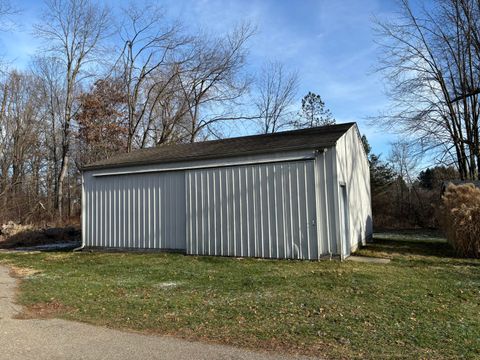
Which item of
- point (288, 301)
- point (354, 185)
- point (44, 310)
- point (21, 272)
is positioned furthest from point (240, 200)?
point (44, 310)

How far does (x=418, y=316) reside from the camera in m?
5.96

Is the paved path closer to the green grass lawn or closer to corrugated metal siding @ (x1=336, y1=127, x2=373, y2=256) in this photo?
the green grass lawn

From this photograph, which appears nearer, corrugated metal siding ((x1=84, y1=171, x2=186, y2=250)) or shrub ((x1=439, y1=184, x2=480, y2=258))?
shrub ((x1=439, y1=184, x2=480, y2=258))

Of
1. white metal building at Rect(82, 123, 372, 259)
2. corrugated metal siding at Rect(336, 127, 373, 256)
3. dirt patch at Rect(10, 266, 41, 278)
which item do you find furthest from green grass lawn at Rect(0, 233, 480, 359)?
corrugated metal siding at Rect(336, 127, 373, 256)

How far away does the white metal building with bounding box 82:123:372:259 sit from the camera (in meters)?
11.2

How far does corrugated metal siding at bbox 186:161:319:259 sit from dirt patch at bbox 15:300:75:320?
578 centimetres

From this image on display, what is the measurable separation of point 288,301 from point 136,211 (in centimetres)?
848

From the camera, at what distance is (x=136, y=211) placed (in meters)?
14.1

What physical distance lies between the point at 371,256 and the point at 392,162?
30.4 m

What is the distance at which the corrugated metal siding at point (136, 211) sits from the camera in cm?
1341

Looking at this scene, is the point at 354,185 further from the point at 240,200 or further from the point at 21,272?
the point at 21,272

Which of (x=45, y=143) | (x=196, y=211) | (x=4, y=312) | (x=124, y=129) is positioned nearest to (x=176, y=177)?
(x=196, y=211)

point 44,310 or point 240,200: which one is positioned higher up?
point 240,200

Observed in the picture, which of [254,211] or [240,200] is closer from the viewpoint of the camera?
[254,211]
